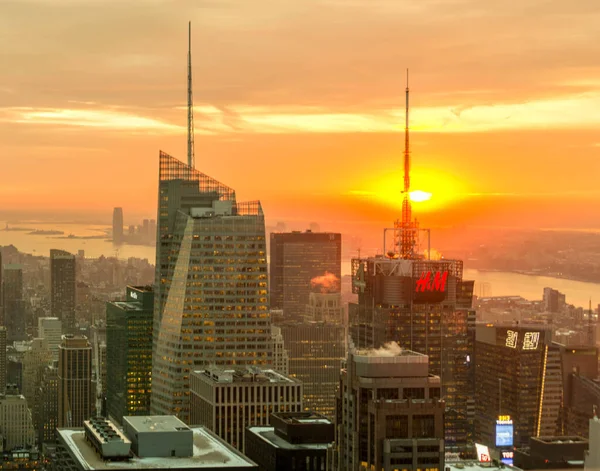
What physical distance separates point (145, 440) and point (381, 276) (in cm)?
1667

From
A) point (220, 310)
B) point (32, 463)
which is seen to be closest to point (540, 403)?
point (220, 310)

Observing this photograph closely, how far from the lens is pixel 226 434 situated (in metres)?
33.9

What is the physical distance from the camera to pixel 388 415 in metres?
20.5

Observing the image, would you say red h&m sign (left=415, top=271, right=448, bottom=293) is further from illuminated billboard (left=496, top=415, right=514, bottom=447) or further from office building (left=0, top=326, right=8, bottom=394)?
office building (left=0, top=326, right=8, bottom=394)

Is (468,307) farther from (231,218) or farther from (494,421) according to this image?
(231,218)

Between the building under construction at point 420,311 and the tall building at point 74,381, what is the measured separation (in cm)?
1415

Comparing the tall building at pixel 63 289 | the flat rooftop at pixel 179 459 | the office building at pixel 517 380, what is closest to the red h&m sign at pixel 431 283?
the office building at pixel 517 380

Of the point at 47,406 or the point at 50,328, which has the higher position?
the point at 50,328

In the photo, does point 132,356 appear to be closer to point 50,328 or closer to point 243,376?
point 243,376

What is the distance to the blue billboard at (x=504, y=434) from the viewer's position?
38669 mm

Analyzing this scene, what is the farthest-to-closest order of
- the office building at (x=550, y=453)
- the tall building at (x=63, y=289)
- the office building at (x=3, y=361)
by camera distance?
1. the office building at (x=3, y=361)
2. the tall building at (x=63, y=289)
3. the office building at (x=550, y=453)

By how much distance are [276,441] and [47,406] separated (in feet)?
104

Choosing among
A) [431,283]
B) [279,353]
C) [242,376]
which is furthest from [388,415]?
[279,353]

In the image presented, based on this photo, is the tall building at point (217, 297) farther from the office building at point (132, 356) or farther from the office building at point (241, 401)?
the office building at point (241, 401)
